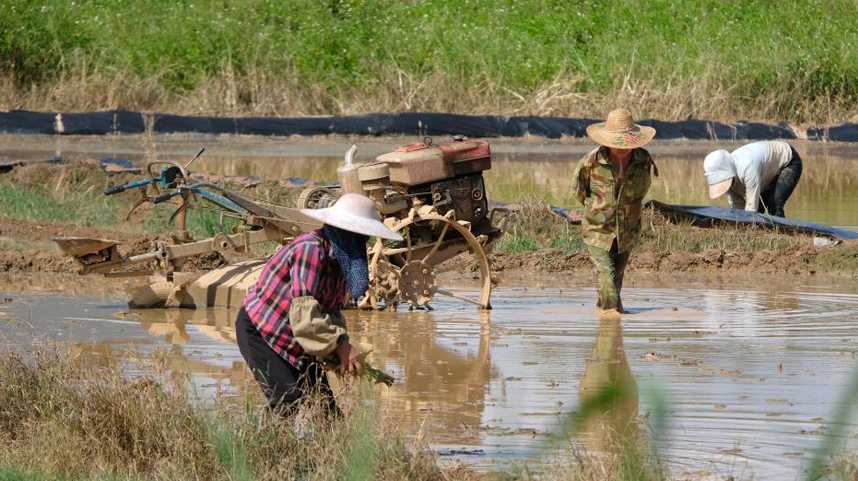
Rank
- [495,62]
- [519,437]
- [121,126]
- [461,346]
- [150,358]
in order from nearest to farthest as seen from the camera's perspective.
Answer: [519,437] → [150,358] → [461,346] → [121,126] → [495,62]

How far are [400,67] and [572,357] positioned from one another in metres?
18.2

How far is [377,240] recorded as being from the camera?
10234 millimetres

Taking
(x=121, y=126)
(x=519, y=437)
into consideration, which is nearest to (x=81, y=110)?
(x=121, y=126)

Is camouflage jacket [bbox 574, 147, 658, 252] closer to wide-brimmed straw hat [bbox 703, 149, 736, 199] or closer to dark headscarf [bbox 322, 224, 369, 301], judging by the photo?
wide-brimmed straw hat [bbox 703, 149, 736, 199]

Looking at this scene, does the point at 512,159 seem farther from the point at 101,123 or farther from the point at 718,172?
the point at 718,172

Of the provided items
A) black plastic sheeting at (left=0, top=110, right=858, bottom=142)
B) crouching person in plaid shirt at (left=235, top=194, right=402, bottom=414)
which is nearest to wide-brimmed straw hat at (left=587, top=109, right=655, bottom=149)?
crouching person in plaid shirt at (left=235, top=194, right=402, bottom=414)

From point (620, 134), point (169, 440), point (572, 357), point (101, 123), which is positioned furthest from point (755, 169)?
point (101, 123)

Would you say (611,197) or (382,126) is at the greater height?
(611,197)

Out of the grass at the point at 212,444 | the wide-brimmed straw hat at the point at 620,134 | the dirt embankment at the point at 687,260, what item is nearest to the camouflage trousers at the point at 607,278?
the wide-brimmed straw hat at the point at 620,134

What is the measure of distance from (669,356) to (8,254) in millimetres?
5843

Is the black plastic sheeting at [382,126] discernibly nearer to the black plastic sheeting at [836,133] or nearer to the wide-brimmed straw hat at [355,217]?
the black plastic sheeting at [836,133]

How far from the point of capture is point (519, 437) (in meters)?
7.14

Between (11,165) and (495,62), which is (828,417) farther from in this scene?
(495,62)

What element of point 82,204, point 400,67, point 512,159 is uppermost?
point 400,67
